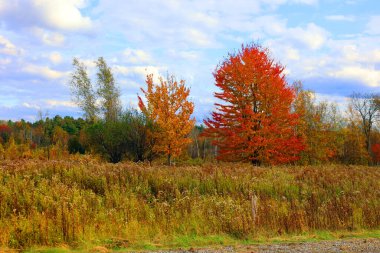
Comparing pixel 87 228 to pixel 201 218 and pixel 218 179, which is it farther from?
pixel 218 179

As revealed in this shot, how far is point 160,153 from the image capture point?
35.3 metres

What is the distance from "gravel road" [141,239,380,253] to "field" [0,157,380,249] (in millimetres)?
764

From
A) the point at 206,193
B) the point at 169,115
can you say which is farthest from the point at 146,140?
the point at 206,193

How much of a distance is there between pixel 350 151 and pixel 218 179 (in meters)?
49.2

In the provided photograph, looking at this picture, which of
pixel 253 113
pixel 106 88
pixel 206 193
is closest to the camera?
pixel 206 193

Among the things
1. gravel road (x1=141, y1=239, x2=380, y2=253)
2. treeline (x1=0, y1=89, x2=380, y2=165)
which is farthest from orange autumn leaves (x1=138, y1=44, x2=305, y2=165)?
gravel road (x1=141, y1=239, x2=380, y2=253)

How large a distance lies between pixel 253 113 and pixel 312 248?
19.2m

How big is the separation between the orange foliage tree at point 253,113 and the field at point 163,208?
1058 centimetres

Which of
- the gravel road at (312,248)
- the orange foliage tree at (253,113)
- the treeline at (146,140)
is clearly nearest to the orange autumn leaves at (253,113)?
the orange foliage tree at (253,113)

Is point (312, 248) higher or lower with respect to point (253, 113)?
lower

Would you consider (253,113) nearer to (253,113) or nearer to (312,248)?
(253,113)

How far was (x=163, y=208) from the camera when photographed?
41.1 ft

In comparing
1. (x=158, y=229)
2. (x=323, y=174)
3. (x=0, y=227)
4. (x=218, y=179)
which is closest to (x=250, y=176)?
(x=218, y=179)

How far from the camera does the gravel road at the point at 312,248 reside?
9.25 metres
